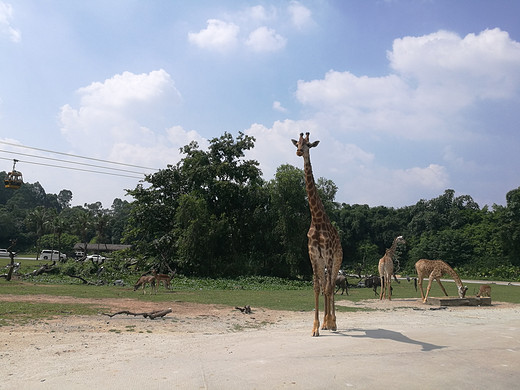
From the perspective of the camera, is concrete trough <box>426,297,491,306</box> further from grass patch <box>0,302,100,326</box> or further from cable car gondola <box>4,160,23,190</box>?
cable car gondola <box>4,160,23,190</box>

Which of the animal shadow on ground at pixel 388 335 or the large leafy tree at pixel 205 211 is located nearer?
the animal shadow on ground at pixel 388 335

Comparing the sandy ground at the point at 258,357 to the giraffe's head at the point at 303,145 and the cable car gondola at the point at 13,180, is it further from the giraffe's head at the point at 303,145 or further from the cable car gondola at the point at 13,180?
the cable car gondola at the point at 13,180

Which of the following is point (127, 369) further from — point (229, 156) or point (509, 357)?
point (229, 156)

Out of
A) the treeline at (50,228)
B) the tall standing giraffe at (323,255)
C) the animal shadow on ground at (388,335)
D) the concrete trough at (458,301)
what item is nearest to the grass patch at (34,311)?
the tall standing giraffe at (323,255)

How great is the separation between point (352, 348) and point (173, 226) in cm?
3237

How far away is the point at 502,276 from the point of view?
43.3 metres

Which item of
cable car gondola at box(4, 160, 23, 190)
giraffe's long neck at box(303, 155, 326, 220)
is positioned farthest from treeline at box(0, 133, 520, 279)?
giraffe's long neck at box(303, 155, 326, 220)

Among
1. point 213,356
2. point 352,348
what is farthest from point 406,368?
point 213,356

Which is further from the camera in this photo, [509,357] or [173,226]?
[173,226]

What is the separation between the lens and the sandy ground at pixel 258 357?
225 inches

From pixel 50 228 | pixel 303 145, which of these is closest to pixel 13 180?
pixel 303 145

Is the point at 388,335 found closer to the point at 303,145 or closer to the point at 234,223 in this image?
the point at 303,145

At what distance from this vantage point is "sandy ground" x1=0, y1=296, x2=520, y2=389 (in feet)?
18.7

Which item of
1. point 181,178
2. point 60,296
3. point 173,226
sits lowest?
point 60,296
